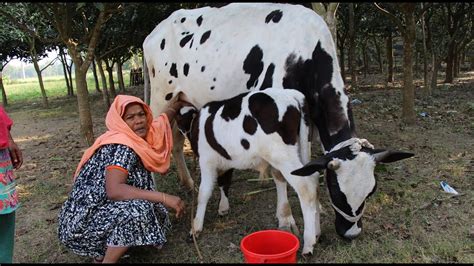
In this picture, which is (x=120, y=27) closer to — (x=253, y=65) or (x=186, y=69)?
(x=186, y=69)

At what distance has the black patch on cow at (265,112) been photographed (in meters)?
3.46

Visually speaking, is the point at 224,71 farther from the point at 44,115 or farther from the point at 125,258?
the point at 44,115

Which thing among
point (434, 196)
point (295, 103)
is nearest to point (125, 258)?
point (295, 103)

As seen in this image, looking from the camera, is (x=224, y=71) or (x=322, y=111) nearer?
(x=322, y=111)

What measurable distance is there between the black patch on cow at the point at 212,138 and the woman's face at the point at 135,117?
617mm

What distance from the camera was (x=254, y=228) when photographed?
421 centimetres

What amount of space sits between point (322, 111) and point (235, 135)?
0.92 meters

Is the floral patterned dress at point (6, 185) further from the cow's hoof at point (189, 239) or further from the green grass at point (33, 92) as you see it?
the green grass at point (33, 92)

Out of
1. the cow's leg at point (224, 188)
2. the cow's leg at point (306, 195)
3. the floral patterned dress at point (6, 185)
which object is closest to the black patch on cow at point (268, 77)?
the cow's leg at point (224, 188)

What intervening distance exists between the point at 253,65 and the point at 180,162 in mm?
1772

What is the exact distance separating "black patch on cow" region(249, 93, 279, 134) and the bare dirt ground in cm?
117

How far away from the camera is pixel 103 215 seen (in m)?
3.28

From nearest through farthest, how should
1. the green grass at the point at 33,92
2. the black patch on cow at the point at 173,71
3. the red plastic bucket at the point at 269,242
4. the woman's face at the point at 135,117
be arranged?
1. the red plastic bucket at the point at 269,242
2. the woman's face at the point at 135,117
3. the black patch on cow at the point at 173,71
4. the green grass at the point at 33,92

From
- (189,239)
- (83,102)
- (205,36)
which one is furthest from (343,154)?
(83,102)
